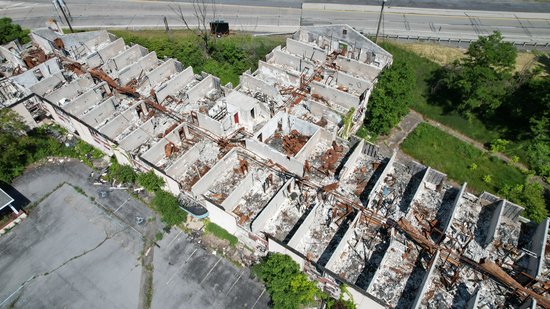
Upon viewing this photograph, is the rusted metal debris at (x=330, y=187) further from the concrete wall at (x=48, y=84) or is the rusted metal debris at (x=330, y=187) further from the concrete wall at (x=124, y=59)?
the concrete wall at (x=48, y=84)

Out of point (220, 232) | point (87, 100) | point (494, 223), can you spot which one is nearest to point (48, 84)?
point (87, 100)

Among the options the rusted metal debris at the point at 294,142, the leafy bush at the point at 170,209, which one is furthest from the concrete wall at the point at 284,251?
the leafy bush at the point at 170,209

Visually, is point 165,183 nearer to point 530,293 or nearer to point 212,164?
point 212,164

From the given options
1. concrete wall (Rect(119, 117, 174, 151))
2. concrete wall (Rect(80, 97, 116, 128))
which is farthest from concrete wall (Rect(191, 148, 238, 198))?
concrete wall (Rect(80, 97, 116, 128))

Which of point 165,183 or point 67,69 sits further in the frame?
point 67,69

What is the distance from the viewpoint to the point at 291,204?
100ft

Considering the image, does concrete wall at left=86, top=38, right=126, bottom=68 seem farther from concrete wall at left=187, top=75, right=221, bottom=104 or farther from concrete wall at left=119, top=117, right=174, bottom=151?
concrete wall at left=187, top=75, right=221, bottom=104

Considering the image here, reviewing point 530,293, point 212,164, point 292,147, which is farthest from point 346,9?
point 530,293

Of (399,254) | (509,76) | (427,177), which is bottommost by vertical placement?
(399,254)

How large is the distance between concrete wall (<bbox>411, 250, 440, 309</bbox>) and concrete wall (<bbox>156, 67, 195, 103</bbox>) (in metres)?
29.8

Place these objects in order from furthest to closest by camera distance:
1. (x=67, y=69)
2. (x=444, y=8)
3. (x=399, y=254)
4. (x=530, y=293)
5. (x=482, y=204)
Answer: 1. (x=444, y=8)
2. (x=67, y=69)
3. (x=482, y=204)
4. (x=399, y=254)
5. (x=530, y=293)

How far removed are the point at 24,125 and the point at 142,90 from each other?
41.1 ft

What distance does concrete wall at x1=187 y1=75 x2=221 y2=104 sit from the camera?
3872 cm

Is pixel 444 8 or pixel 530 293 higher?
pixel 444 8
